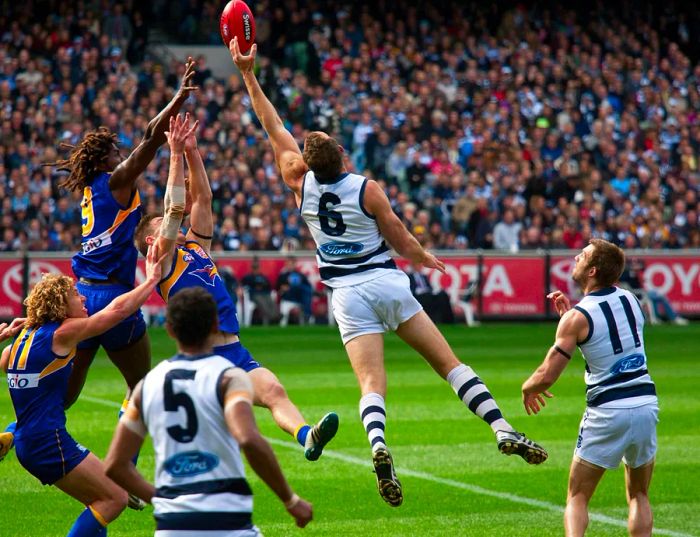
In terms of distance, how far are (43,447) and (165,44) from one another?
25779mm

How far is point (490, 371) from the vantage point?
17.1 metres

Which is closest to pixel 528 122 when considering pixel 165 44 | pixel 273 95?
pixel 273 95

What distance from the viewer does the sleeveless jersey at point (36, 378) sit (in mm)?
6758

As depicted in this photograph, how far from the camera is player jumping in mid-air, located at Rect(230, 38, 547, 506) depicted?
7.88 m

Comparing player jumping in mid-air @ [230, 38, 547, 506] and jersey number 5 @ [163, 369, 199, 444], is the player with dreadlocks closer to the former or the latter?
player jumping in mid-air @ [230, 38, 547, 506]

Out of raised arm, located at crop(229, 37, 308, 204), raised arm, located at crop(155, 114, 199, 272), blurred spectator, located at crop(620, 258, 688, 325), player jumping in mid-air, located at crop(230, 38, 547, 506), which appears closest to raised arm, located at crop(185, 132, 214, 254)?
raised arm, located at crop(229, 37, 308, 204)

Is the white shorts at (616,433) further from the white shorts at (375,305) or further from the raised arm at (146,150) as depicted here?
the raised arm at (146,150)

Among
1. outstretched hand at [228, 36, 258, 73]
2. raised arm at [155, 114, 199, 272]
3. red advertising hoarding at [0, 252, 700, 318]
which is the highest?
outstretched hand at [228, 36, 258, 73]

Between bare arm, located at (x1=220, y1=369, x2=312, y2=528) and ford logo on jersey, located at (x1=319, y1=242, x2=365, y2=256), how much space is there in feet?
10.3

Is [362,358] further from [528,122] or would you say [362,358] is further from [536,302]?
[528,122]

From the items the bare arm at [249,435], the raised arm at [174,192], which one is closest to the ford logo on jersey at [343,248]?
the raised arm at [174,192]

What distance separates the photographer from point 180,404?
4918 millimetres

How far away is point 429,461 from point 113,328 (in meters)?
4.04

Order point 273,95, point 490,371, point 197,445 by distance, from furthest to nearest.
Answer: point 273,95, point 490,371, point 197,445
